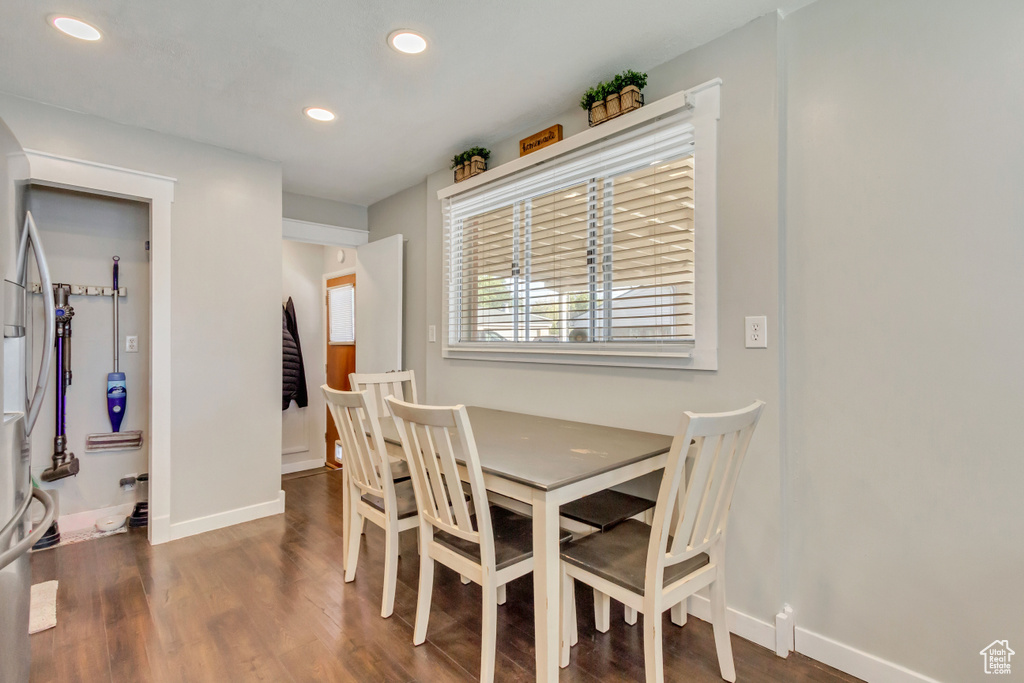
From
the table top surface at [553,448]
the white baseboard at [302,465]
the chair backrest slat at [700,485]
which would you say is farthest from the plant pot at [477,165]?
the white baseboard at [302,465]

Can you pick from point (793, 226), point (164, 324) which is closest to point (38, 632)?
point (164, 324)

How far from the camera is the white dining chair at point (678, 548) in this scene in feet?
4.48

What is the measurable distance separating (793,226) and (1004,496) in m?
1.04

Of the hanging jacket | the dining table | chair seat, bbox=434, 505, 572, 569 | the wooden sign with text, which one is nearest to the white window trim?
the dining table

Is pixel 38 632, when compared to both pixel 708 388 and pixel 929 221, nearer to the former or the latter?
pixel 708 388

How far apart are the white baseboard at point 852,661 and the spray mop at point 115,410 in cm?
379

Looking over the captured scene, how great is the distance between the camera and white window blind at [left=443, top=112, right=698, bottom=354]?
2100 millimetres

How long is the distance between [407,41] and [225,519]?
2.93 metres

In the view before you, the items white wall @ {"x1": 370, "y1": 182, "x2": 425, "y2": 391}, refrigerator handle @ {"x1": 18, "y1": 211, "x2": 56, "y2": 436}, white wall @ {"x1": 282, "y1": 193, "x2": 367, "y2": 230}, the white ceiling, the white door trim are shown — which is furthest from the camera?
white wall @ {"x1": 282, "y1": 193, "x2": 367, "y2": 230}

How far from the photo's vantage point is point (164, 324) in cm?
288

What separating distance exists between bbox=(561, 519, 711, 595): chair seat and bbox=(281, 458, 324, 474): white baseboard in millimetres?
3460

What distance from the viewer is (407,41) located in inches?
78.6

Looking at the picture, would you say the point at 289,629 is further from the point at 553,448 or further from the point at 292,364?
the point at 292,364

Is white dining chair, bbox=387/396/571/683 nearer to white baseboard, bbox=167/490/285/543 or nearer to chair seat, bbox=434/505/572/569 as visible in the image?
→ chair seat, bbox=434/505/572/569
